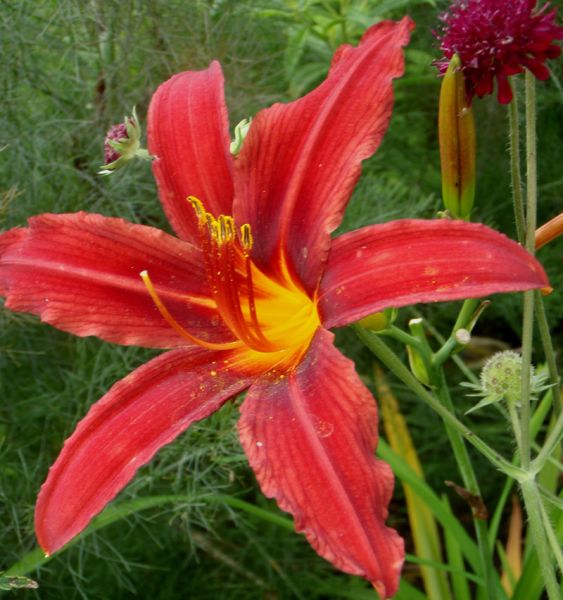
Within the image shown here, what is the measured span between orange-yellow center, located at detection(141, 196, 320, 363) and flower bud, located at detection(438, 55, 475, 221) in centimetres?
22

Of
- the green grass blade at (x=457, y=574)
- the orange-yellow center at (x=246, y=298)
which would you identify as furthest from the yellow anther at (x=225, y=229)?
the green grass blade at (x=457, y=574)

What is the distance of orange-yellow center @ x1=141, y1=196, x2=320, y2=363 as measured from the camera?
1071 millimetres

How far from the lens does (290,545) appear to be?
2166 mm

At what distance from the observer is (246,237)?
1.13m

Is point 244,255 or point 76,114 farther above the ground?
point 244,255

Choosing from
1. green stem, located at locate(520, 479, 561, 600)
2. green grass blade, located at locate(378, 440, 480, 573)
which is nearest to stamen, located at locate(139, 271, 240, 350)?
green stem, located at locate(520, 479, 561, 600)

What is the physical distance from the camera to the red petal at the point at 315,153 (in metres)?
1.02

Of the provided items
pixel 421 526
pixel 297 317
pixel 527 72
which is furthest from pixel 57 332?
pixel 527 72

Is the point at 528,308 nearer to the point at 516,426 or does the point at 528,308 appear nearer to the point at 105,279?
the point at 516,426

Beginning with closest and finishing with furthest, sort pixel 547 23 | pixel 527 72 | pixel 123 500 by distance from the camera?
pixel 547 23 < pixel 527 72 < pixel 123 500

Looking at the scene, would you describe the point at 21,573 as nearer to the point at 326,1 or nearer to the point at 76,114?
the point at 76,114

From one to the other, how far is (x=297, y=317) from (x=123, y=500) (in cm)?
81

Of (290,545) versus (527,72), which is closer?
(527,72)

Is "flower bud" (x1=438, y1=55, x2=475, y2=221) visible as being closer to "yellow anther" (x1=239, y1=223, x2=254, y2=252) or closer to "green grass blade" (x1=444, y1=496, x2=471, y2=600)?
"yellow anther" (x1=239, y1=223, x2=254, y2=252)
